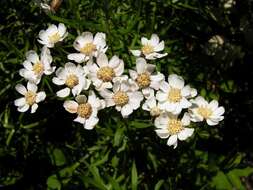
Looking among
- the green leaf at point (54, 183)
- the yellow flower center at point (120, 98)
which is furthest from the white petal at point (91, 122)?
the green leaf at point (54, 183)

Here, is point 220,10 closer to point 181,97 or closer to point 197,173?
point 197,173

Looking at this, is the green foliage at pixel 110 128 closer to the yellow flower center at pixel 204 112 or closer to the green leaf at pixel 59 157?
the green leaf at pixel 59 157

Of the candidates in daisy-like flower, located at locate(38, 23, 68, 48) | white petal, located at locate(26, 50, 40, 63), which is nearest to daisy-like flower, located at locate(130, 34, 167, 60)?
daisy-like flower, located at locate(38, 23, 68, 48)

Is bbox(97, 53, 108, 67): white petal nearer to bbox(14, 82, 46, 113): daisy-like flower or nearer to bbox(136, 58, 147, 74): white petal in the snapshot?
bbox(136, 58, 147, 74): white petal

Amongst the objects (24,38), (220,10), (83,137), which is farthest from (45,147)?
(220,10)

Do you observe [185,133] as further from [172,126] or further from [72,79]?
[72,79]

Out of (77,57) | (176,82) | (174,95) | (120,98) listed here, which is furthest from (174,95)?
(77,57)
